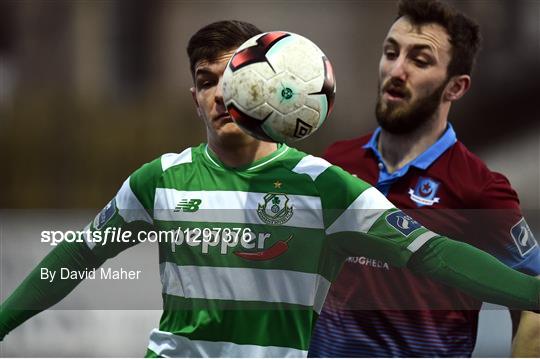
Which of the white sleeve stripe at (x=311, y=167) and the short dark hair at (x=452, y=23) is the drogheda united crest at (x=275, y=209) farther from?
the short dark hair at (x=452, y=23)

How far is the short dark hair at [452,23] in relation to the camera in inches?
204

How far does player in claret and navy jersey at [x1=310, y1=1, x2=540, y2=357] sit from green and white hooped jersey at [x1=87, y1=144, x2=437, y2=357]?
80 centimetres

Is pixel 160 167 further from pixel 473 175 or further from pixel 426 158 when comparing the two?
pixel 473 175

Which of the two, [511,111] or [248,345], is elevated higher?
[511,111]

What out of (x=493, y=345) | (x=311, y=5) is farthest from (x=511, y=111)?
(x=493, y=345)

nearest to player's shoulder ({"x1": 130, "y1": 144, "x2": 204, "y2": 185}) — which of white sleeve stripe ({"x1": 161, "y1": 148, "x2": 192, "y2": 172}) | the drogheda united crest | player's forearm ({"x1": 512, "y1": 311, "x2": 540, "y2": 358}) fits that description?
white sleeve stripe ({"x1": 161, "y1": 148, "x2": 192, "y2": 172})

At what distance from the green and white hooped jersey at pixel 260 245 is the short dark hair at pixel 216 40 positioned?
1.55 feet

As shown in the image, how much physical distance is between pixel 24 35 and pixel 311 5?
Answer: 2755mm

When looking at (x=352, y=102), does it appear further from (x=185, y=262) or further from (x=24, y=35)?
(x=185, y=262)

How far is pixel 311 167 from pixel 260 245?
42cm

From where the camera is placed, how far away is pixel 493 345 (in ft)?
18.5

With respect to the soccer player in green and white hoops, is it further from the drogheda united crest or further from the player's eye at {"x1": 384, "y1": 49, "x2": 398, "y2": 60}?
the player's eye at {"x1": 384, "y1": 49, "x2": 398, "y2": 60}

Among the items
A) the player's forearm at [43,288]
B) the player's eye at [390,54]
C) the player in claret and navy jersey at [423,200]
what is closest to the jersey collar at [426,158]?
the player in claret and navy jersey at [423,200]

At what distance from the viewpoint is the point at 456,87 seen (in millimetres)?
5270
